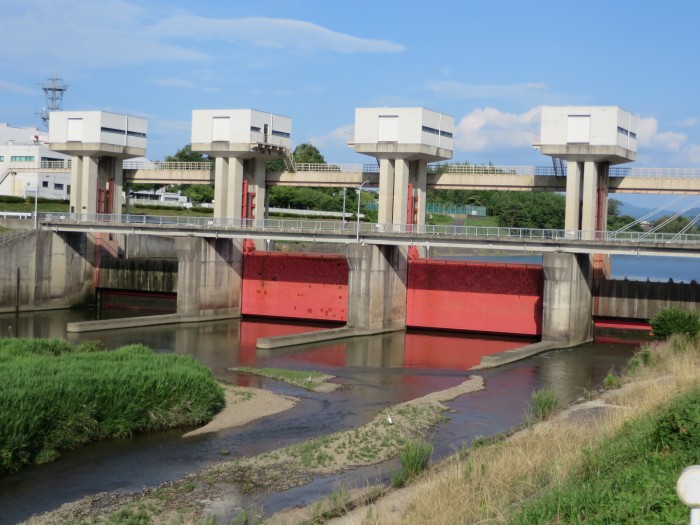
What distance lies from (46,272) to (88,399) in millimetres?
35207

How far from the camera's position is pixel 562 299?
45.7 meters

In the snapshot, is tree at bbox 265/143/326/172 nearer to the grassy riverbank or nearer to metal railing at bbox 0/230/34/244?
metal railing at bbox 0/230/34/244

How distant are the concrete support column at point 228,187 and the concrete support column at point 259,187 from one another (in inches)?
48.5

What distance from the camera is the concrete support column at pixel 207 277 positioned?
2149 inches

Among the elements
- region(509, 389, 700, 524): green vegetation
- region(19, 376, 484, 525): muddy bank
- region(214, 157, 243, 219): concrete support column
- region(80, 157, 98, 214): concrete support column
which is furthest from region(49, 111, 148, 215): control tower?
region(509, 389, 700, 524): green vegetation

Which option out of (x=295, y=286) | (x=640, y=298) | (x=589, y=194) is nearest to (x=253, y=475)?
(x=640, y=298)

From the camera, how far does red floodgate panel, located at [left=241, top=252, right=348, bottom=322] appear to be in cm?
5506

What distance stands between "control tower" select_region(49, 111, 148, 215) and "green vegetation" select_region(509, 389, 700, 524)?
162 ft

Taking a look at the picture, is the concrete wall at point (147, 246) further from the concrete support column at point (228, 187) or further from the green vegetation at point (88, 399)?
the green vegetation at point (88, 399)

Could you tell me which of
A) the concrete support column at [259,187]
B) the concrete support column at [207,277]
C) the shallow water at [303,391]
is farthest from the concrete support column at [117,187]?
the concrete support column at [207,277]

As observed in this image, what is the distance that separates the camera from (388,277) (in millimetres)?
51469

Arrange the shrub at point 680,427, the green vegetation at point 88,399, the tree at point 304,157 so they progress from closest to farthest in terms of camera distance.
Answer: the shrub at point 680,427
the green vegetation at point 88,399
the tree at point 304,157

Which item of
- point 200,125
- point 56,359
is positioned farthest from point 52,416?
point 200,125

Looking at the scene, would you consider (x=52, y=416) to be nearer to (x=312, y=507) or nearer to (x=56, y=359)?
(x=56, y=359)
